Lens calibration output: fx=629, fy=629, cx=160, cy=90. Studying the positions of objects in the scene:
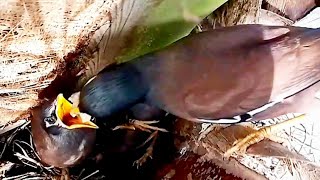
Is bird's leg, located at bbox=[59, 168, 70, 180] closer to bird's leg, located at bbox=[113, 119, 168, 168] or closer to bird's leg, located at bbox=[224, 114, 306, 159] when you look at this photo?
bird's leg, located at bbox=[113, 119, 168, 168]

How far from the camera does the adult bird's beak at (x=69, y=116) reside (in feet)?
3.45

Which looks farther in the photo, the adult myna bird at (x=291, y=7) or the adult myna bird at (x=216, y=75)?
the adult myna bird at (x=291, y=7)

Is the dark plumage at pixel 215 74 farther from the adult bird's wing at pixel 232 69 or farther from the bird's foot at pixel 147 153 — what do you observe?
the bird's foot at pixel 147 153

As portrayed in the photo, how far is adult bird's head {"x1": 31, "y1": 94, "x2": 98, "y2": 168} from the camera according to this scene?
3.50 feet

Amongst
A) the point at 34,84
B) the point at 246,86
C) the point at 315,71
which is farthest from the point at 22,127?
the point at 315,71

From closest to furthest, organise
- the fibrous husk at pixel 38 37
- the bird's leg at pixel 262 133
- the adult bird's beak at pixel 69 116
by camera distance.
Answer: the fibrous husk at pixel 38 37 → the adult bird's beak at pixel 69 116 → the bird's leg at pixel 262 133

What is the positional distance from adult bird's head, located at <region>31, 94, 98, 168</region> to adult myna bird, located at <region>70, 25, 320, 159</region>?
3 centimetres

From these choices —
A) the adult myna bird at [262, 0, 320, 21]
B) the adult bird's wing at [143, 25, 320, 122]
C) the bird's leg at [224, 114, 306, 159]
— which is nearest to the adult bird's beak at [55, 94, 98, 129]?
the adult bird's wing at [143, 25, 320, 122]

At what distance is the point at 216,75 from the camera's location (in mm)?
1087

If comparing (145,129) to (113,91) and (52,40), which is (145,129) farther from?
(52,40)

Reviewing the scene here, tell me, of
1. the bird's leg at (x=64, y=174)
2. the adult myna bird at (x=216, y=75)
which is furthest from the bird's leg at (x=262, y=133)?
the bird's leg at (x=64, y=174)

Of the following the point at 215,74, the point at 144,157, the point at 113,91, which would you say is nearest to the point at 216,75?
the point at 215,74

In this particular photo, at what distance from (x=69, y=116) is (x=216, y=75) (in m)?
0.26

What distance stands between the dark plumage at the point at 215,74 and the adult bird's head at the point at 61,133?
3 cm
